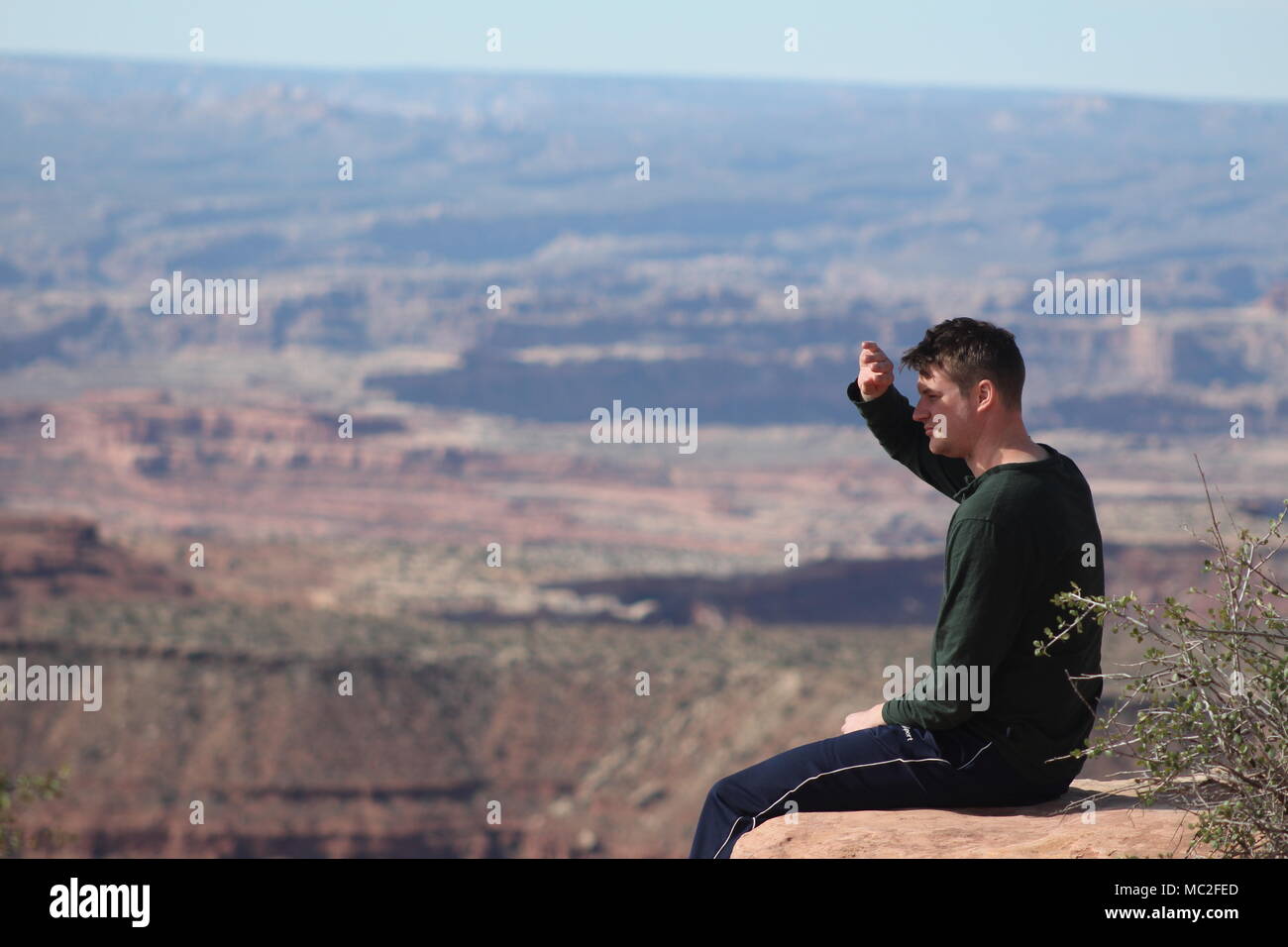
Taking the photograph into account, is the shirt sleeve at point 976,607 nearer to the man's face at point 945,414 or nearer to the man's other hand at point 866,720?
the man's face at point 945,414

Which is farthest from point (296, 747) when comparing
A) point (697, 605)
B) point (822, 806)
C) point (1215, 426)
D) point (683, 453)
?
point (1215, 426)

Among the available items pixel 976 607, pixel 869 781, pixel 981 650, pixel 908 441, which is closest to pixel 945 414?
pixel 908 441

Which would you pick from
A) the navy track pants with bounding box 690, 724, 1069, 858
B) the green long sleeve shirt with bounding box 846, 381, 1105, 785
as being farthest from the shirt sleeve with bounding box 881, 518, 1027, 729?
the navy track pants with bounding box 690, 724, 1069, 858

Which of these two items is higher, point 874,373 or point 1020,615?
Answer: point 874,373

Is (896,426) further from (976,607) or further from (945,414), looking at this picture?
(976,607)

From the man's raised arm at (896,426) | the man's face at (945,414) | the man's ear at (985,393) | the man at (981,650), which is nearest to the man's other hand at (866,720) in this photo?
the man at (981,650)
